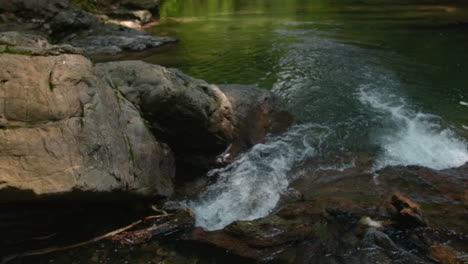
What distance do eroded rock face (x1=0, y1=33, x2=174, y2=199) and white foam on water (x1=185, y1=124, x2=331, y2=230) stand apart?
0.88 metres

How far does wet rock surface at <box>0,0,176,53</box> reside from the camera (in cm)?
A: 1839

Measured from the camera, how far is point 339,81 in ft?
40.1

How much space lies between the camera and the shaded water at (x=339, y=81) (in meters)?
7.53

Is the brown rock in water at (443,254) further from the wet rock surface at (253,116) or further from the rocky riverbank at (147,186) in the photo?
the wet rock surface at (253,116)

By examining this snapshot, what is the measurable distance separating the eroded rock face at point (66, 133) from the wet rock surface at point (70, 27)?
1305 cm

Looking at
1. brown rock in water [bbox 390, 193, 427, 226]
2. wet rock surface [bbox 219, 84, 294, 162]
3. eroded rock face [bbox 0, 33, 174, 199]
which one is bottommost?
brown rock in water [bbox 390, 193, 427, 226]

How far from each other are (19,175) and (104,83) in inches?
82.4

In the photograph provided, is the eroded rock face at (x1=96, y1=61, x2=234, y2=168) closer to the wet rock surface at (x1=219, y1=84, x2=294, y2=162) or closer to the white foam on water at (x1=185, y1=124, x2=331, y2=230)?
the wet rock surface at (x1=219, y1=84, x2=294, y2=162)

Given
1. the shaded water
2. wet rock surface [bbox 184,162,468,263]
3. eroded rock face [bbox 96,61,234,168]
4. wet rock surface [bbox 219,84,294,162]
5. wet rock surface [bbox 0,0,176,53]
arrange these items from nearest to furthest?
wet rock surface [bbox 184,162,468,263], eroded rock face [bbox 96,61,234,168], the shaded water, wet rock surface [bbox 219,84,294,162], wet rock surface [bbox 0,0,176,53]

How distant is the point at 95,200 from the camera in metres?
5.02

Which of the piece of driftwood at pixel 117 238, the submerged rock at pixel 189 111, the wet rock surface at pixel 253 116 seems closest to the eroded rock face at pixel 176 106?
the submerged rock at pixel 189 111

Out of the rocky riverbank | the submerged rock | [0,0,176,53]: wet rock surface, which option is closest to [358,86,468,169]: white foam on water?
the rocky riverbank

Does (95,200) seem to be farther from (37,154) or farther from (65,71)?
(65,71)

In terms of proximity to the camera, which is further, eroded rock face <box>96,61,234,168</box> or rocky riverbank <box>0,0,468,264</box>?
eroded rock face <box>96,61,234,168</box>
